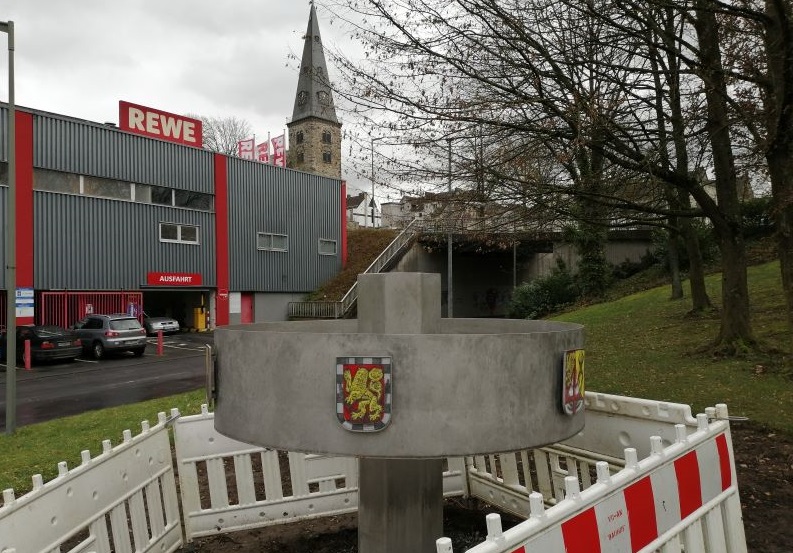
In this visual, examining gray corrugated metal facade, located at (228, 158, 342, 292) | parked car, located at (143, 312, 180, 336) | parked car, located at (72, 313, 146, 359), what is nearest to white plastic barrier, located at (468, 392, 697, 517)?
parked car, located at (72, 313, 146, 359)

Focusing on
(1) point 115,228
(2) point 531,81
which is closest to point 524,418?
(2) point 531,81

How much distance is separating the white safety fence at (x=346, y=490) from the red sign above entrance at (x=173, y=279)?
21.8m

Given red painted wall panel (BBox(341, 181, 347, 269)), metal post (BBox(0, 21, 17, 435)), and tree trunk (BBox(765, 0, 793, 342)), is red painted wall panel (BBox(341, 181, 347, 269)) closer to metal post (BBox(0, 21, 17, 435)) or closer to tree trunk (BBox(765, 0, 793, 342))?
metal post (BBox(0, 21, 17, 435))

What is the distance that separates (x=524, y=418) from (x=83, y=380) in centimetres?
1498

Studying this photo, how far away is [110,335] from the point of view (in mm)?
19562

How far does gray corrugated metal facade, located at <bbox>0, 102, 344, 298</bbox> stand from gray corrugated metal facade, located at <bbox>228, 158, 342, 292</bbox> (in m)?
0.06

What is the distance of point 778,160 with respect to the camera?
8.02m

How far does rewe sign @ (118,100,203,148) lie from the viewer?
25.8 metres

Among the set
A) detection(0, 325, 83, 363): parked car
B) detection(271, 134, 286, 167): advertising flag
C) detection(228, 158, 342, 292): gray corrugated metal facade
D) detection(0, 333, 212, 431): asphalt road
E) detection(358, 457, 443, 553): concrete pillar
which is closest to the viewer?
detection(358, 457, 443, 553): concrete pillar

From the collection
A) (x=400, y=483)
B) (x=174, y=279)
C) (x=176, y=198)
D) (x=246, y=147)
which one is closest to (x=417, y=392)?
(x=400, y=483)

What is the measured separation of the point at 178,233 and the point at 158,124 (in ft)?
17.1

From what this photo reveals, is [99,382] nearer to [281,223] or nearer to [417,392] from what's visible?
[417,392]

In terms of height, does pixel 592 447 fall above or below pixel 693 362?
above

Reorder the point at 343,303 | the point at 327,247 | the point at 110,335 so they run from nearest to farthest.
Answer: the point at 110,335
the point at 343,303
the point at 327,247
